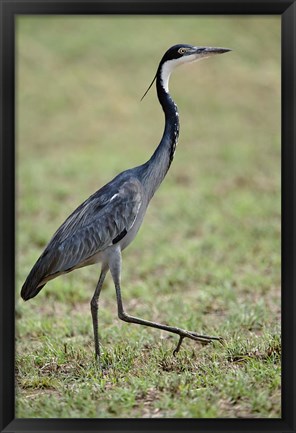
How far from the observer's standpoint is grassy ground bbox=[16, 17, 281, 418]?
414 centimetres

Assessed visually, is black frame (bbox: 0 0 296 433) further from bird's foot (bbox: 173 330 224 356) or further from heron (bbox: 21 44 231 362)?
bird's foot (bbox: 173 330 224 356)

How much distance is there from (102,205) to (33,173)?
6.99m

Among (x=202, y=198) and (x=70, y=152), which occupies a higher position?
(x=70, y=152)

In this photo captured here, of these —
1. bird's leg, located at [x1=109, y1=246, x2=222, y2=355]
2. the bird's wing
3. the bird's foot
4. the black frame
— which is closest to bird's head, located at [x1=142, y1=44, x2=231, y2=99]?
the black frame

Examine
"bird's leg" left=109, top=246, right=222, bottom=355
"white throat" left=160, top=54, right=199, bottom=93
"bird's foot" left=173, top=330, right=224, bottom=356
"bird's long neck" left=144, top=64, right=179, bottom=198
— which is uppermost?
"white throat" left=160, top=54, right=199, bottom=93

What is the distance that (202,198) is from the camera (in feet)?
33.0

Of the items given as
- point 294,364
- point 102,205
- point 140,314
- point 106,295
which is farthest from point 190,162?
point 294,364

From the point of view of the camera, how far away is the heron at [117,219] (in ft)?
14.7

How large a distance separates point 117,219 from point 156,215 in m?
5.19

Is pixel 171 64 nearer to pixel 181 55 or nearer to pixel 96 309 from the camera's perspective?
pixel 181 55

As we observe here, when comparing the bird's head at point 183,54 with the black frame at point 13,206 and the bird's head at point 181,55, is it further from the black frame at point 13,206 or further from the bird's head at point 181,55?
the black frame at point 13,206

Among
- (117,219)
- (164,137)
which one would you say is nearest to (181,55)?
(164,137)

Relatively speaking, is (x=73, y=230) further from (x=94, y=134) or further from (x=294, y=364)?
(x=94, y=134)

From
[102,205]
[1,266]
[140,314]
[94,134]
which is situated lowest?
[140,314]
